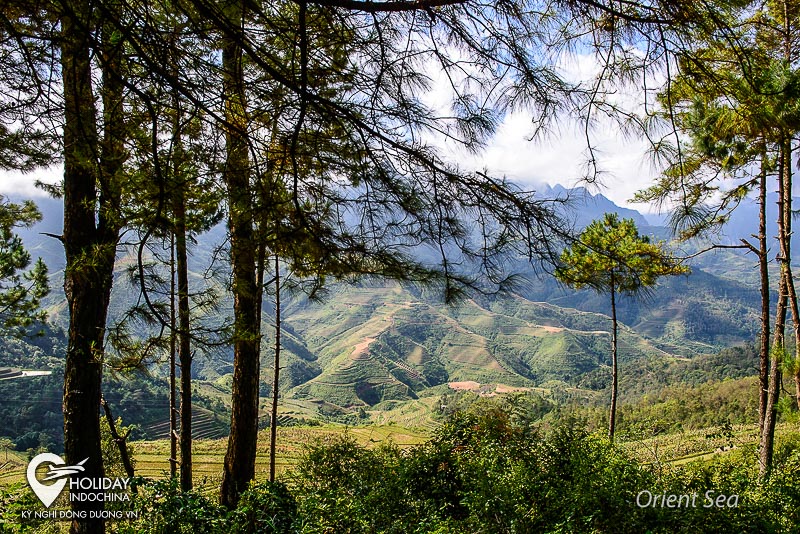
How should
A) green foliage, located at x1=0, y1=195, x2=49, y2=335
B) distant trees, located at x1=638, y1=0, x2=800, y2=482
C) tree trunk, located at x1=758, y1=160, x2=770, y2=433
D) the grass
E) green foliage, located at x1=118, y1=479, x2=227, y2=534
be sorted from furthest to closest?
the grass < green foliage, located at x1=0, y1=195, x2=49, y2=335 < tree trunk, located at x1=758, y1=160, x2=770, y2=433 < green foliage, located at x1=118, y1=479, x2=227, y2=534 < distant trees, located at x1=638, y1=0, x2=800, y2=482

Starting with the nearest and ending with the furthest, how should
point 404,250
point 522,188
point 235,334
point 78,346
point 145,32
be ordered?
1. point 145,32
2. point 522,188
3. point 404,250
4. point 235,334
5. point 78,346

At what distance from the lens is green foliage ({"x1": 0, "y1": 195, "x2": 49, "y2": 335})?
22.6 feet

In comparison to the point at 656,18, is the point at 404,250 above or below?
below

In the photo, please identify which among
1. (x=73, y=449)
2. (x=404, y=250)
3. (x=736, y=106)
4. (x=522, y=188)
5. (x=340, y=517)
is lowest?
(x=340, y=517)

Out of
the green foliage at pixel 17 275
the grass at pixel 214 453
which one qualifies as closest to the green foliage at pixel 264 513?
the green foliage at pixel 17 275

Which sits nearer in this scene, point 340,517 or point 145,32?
point 145,32

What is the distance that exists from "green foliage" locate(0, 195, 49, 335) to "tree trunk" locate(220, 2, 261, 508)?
4.54 meters

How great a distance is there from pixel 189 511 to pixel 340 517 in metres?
0.87

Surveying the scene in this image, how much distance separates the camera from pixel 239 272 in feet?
10.7

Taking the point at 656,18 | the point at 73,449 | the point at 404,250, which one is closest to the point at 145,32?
the point at 404,250

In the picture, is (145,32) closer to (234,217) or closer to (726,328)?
(234,217)

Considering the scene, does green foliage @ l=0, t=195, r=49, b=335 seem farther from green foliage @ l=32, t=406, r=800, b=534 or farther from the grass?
the grass

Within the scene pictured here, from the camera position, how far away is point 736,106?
1.89 metres

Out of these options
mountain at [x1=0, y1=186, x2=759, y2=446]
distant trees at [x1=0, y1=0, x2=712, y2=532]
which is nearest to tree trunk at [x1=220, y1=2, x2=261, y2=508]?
distant trees at [x1=0, y1=0, x2=712, y2=532]
